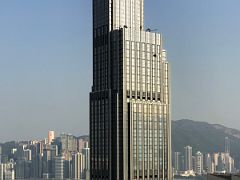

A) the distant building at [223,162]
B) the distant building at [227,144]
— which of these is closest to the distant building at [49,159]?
the distant building at [223,162]

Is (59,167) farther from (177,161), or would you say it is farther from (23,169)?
(177,161)

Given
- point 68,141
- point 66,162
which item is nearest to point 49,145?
point 68,141

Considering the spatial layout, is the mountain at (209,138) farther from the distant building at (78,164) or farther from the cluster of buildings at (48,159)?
the distant building at (78,164)

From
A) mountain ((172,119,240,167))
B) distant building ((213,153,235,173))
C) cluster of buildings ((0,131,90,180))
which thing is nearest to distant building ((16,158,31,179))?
cluster of buildings ((0,131,90,180))

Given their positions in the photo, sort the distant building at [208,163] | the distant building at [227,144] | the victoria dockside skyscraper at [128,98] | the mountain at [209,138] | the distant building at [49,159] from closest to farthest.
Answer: the victoria dockside skyscraper at [128,98] < the mountain at [209,138] < the distant building at [208,163] < the distant building at [227,144] < the distant building at [49,159]

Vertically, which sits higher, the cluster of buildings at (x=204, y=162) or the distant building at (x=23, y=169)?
the cluster of buildings at (x=204, y=162)

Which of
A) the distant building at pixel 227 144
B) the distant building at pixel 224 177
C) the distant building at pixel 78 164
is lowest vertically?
the distant building at pixel 78 164

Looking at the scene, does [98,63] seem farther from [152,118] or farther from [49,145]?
[49,145]
